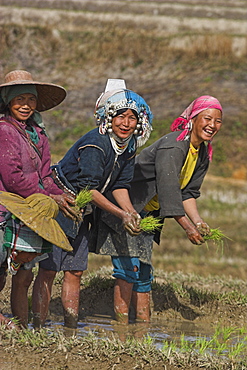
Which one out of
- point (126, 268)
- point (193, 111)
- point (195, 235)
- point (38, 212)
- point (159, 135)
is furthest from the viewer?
point (159, 135)

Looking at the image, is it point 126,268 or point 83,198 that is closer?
point 83,198

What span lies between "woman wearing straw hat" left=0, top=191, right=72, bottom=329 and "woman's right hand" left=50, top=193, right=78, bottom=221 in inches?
11.2

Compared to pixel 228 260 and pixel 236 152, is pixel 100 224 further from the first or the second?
pixel 236 152

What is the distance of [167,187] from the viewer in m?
4.98

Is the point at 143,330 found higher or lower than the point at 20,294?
lower

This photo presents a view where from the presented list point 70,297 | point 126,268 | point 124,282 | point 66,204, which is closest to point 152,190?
point 126,268

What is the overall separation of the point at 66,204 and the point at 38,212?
0.50m

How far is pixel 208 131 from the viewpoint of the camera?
5090mm

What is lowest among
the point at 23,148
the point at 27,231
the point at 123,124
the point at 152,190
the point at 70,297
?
the point at 70,297

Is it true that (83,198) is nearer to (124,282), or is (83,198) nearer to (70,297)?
(70,297)

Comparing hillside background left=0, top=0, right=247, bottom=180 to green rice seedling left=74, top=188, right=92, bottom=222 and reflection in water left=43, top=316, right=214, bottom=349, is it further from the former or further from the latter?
green rice seedling left=74, top=188, right=92, bottom=222

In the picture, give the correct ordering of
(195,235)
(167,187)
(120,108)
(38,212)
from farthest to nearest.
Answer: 1. (167,187)
2. (195,235)
3. (120,108)
4. (38,212)

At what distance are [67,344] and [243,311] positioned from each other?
2.76 m

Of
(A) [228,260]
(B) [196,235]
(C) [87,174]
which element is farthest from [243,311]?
(A) [228,260]
